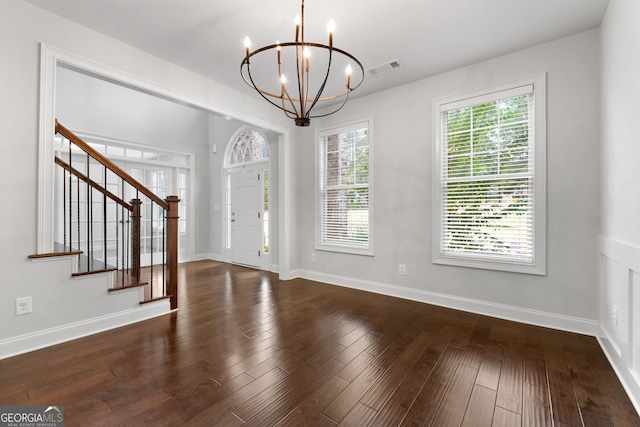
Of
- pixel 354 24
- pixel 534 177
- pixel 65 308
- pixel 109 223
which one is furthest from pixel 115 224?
pixel 534 177

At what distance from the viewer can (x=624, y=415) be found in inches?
61.7

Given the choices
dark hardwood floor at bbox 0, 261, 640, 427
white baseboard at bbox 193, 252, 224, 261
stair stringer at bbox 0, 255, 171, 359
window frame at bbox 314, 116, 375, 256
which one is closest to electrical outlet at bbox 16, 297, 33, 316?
stair stringer at bbox 0, 255, 171, 359

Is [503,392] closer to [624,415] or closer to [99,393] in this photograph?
[624,415]

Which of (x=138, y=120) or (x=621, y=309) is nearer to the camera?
(x=621, y=309)

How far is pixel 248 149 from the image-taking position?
577 centimetres

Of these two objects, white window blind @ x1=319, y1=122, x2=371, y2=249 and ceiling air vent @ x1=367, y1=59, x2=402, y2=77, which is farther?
white window blind @ x1=319, y1=122, x2=371, y2=249

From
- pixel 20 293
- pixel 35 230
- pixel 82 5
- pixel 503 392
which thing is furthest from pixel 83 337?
pixel 503 392

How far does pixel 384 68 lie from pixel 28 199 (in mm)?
3552

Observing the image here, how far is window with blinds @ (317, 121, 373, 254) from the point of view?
4.02 meters

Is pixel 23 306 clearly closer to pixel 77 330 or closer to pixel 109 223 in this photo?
pixel 77 330

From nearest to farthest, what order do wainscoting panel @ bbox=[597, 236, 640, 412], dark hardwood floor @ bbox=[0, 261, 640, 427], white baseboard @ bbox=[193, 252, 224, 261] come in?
dark hardwood floor @ bbox=[0, 261, 640, 427] → wainscoting panel @ bbox=[597, 236, 640, 412] → white baseboard @ bbox=[193, 252, 224, 261]

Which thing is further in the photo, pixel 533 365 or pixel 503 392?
pixel 533 365

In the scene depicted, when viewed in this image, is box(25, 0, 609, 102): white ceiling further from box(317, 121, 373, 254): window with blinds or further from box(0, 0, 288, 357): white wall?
box(317, 121, 373, 254): window with blinds

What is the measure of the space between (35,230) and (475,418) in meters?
3.35
